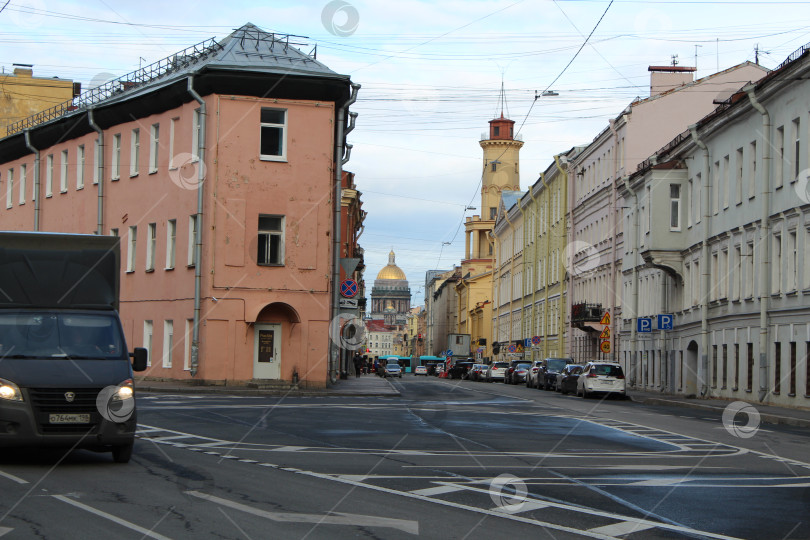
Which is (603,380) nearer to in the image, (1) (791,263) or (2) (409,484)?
(1) (791,263)

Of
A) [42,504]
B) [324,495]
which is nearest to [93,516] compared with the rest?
[42,504]

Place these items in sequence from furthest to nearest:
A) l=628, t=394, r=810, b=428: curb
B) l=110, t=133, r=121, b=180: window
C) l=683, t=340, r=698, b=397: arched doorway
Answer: l=683, t=340, r=698, b=397: arched doorway, l=110, t=133, r=121, b=180: window, l=628, t=394, r=810, b=428: curb

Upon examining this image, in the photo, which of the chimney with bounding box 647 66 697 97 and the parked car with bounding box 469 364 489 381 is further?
the parked car with bounding box 469 364 489 381

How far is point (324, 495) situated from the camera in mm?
10852

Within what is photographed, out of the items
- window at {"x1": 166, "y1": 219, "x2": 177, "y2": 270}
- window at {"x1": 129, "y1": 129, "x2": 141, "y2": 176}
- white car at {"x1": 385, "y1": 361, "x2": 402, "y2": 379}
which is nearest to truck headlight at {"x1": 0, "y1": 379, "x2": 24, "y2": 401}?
window at {"x1": 166, "y1": 219, "x2": 177, "y2": 270}

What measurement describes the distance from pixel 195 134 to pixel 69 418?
26633mm

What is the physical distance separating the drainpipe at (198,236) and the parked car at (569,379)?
53.2 ft

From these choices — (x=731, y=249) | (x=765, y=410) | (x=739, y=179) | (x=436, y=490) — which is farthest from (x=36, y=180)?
(x=436, y=490)

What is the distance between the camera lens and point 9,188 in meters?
55.2

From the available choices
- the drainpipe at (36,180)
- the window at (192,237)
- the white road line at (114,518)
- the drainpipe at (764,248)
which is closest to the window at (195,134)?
the window at (192,237)

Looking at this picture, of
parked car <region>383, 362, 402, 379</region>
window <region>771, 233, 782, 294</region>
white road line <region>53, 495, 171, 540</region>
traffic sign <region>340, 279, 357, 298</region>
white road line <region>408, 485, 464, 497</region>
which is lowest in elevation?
parked car <region>383, 362, 402, 379</region>

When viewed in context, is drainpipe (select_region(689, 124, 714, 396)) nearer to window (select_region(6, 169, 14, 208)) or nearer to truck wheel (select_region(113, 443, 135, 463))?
truck wheel (select_region(113, 443, 135, 463))

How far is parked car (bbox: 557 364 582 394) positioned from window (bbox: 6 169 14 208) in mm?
28300

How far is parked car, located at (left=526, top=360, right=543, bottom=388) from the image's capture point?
2151 inches
